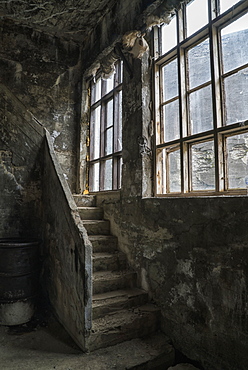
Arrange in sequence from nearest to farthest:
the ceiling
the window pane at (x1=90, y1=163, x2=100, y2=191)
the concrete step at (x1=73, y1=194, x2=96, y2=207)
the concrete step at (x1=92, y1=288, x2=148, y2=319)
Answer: the concrete step at (x1=92, y1=288, x2=148, y2=319)
the concrete step at (x1=73, y1=194, x2=96, y2=207)
the ceiling
the window pane at (x1=90, y1=163, x2=100, y2=191)

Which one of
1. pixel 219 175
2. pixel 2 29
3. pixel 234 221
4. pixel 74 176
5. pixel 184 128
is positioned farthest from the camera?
pixel 74 176

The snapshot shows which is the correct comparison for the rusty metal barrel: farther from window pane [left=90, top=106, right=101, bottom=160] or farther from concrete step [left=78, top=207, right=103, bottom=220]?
window pane [left=90, top=106, right=101, bottom=160]

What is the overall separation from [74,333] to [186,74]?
3162 millimetres

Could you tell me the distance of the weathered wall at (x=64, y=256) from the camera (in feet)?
7.97

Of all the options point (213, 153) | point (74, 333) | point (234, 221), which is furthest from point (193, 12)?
point (74, 333)

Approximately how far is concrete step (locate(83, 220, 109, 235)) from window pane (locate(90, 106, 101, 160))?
1744mm

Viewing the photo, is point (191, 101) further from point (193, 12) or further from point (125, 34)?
point (125, 34)

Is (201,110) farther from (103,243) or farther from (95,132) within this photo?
(95,132)

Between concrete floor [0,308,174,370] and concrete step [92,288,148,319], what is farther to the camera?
concrete step [92,288,148,319]

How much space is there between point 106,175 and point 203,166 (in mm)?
2280

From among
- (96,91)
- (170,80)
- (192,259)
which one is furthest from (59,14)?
(192,259)

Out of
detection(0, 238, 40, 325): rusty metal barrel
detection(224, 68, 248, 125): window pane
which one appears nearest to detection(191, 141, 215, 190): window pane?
detection(224, 68, 248, 125): window pane

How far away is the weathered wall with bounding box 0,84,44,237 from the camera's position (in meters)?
3.89

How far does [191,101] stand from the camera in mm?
2939
